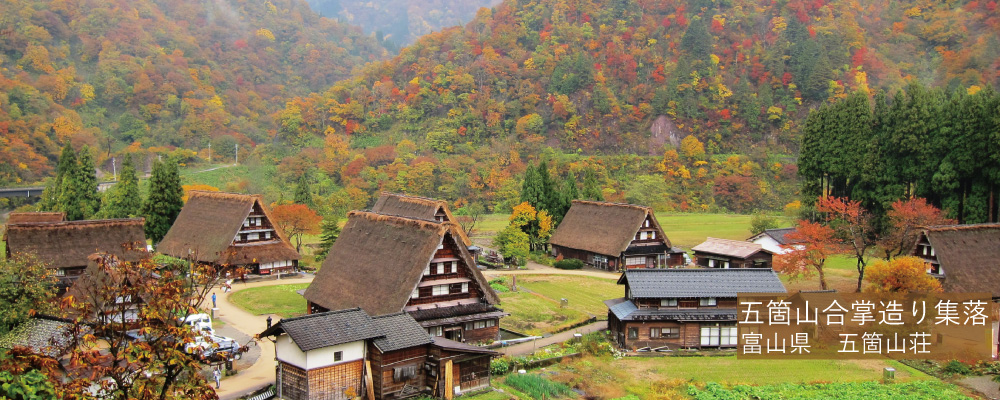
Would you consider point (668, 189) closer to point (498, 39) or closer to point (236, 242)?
point (498, 39)

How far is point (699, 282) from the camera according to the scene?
110 ft

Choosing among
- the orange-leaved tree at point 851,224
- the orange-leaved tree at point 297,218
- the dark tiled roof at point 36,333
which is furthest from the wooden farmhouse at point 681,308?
the orange-leaved tree at point 297,218

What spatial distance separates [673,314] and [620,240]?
707 inches

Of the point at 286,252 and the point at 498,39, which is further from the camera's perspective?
the point at 498,39

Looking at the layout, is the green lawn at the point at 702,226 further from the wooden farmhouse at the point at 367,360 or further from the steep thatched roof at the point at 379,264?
the wooden farmhouse at the point at 367,360

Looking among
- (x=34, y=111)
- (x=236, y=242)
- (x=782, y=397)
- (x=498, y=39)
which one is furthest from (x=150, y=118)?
(x=782, y=397)

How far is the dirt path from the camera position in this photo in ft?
84.9

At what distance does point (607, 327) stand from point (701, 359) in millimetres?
5385

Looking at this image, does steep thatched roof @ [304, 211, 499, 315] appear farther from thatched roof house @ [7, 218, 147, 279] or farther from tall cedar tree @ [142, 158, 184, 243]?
tall cedar tree @ [142, 158, 184, 243]

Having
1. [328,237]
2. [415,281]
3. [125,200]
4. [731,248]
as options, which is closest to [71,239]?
[328,237]

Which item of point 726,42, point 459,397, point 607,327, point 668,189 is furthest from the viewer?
point 726,42

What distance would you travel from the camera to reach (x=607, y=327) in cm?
3544

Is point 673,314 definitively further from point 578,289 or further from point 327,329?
point 327,329

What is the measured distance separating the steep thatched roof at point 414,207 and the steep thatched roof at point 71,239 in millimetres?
14756
